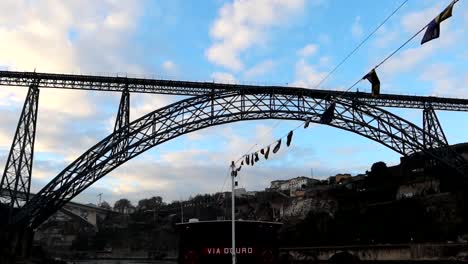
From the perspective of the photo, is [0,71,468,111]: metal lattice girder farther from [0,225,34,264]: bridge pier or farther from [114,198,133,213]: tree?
[114,198,133,213]: tree

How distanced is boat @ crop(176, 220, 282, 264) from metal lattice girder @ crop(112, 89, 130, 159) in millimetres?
21246

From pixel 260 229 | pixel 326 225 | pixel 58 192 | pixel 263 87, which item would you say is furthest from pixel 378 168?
pixel 260 229

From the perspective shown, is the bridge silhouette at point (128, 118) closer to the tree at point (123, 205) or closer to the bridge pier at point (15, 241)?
the bridge pier at point (15, 241)

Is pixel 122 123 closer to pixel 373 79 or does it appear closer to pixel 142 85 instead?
pixel 142 85

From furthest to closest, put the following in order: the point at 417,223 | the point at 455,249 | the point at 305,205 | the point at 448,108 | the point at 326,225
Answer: the point at 305,205, the point at 326,225, the point at 417,223, the point at 448,108, the point at 455,249

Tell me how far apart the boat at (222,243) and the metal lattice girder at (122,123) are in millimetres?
21246

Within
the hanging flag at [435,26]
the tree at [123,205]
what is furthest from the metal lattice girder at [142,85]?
the tree at [123,205]

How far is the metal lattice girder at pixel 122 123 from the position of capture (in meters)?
40.4

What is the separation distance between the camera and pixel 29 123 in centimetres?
3897

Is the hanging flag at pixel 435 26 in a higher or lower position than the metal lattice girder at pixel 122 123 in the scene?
lower

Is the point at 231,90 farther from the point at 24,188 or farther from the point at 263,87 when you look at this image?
the point at 24,188

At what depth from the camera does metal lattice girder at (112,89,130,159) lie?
40438mm

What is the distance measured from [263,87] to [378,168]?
45.5 m

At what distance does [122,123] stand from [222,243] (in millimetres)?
23645
